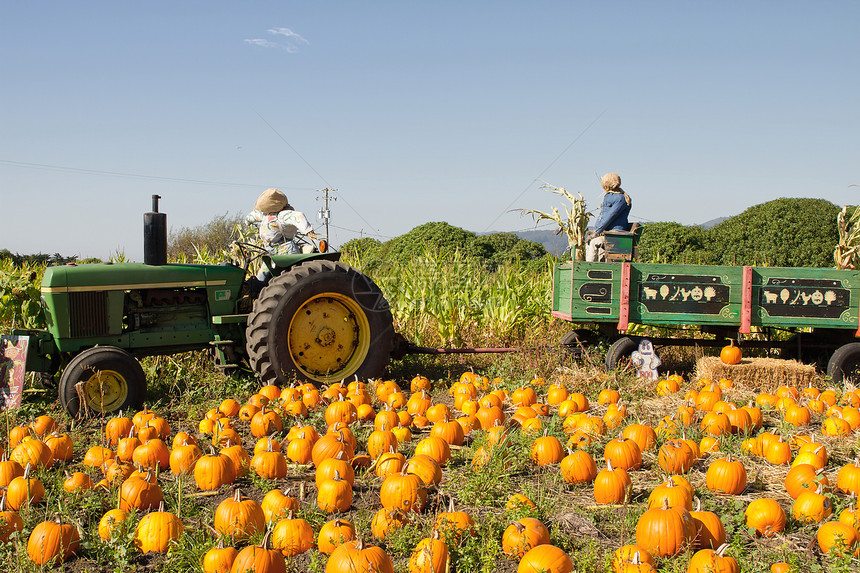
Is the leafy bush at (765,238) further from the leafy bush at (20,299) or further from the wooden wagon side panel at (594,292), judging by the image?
the leafy bush at (20,299)

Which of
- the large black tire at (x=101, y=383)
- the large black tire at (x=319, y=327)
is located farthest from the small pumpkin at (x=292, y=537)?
the large black tire at (x=319, y=327)

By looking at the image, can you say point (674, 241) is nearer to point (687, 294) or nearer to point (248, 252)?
point (687, 294)

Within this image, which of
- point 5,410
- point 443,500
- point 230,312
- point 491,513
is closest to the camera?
point 491,513

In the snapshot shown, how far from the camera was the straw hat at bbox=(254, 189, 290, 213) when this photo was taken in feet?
23.0

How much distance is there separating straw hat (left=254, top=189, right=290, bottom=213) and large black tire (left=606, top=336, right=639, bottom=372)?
12.6ft

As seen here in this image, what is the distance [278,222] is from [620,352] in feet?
12.6

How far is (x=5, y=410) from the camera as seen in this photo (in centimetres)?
510

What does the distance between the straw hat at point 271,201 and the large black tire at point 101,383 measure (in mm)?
2426

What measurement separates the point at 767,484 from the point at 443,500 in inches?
77.5

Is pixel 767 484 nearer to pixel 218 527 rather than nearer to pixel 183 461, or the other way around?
pixel 218 527

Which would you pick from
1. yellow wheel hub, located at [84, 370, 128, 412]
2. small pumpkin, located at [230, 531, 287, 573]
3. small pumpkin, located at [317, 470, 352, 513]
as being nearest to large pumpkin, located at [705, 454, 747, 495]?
small pumpkin, located at [317, 470, 352, 513]

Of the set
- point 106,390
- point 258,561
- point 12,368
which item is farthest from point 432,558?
point 12,368

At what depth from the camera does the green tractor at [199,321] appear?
5.13m

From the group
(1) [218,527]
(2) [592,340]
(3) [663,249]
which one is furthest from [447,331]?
(3) [663,249]
